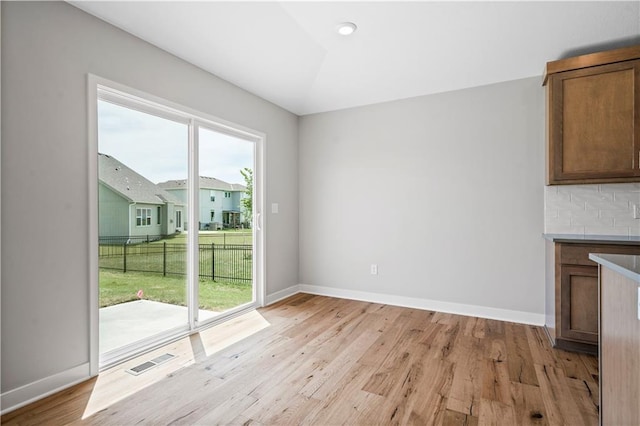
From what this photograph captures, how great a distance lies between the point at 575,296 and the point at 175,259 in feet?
11.3

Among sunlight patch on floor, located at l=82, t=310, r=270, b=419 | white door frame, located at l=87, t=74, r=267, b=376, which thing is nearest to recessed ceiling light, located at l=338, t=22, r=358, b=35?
white door frame, located at l=87, t=74, r=267, b=376

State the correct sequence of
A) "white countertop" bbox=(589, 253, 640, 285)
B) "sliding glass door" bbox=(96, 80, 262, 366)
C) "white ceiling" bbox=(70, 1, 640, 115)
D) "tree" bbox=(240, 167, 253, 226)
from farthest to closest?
"tree" bbox=(240, 167, 253, 226) → "sliding glass door" bbox=(96, 80, 262, 366) → "white ceiling" bbox=(70, 1, 640, 115) → "white countertop" bbox=(589, 253, 640, 285)

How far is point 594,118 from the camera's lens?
2.77 metres

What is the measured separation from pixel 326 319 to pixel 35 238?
257 centimetres

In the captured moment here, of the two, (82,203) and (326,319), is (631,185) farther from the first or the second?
(82,203)

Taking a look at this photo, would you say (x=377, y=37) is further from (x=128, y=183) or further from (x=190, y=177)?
(x=128, y=183)

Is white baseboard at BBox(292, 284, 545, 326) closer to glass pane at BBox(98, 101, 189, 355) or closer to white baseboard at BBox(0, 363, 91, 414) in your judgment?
glass pane at BBox(98, 101, 189, 355)

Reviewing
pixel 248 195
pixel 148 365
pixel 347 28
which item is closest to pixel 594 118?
pixel 347 28

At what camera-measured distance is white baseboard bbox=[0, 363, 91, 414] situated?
187 centimetres

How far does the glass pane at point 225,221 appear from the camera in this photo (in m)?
3.30

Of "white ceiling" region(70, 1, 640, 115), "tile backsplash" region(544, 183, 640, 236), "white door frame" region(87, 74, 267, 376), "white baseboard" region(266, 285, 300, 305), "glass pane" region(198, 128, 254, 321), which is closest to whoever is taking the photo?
"white door frame" region(87, 74, 267, 376)

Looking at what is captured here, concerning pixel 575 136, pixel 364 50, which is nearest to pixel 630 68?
pixel 575 136

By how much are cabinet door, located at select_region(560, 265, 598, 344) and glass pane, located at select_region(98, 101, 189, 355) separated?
3336 millimetres

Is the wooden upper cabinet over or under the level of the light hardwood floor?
over
